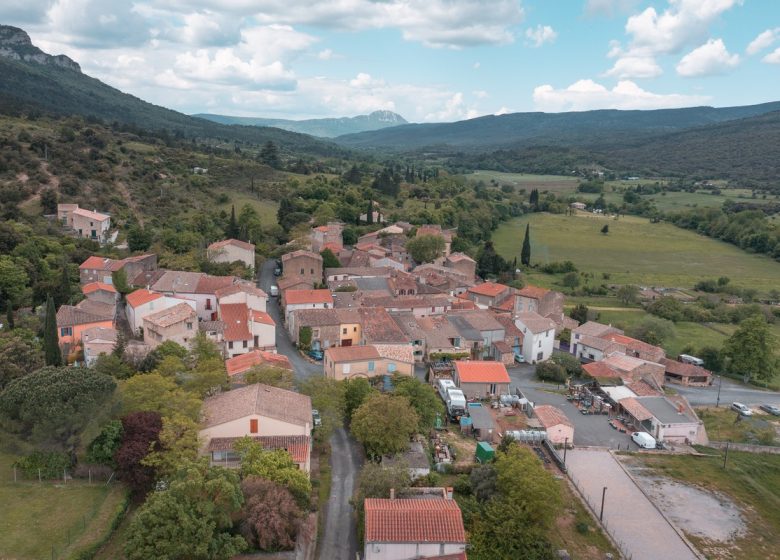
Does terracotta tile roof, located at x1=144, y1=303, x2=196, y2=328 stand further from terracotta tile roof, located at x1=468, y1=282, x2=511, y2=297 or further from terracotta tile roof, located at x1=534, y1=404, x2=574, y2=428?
terracotta tile roof, located at x1=468, y1=282, x2=511, y2=297

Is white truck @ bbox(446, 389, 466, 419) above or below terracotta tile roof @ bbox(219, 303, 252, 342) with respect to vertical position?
below

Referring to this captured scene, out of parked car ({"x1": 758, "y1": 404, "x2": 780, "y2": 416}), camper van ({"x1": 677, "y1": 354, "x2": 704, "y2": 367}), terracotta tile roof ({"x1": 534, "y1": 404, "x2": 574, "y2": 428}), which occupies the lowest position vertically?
parked car ({"x1": 758, "y1": 404, "x2": 780, "y2": 416})

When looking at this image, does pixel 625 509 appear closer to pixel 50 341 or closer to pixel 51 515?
pixel 51 515

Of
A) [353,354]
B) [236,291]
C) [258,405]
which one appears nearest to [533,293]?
[353,354]

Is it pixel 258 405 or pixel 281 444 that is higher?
pixel 258 405

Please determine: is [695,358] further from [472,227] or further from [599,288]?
[472,227]

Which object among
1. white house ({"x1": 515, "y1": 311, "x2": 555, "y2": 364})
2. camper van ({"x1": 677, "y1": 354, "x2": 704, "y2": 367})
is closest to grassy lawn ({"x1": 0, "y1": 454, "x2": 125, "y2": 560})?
white house ({"x1": 515, "y1": 311, "x2": 555, "y2": 364})

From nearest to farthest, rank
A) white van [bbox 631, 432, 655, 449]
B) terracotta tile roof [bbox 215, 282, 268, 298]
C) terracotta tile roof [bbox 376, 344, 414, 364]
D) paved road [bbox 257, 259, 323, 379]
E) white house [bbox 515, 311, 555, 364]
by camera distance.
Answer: white van [bbox 631, 432, 655, 449] < terracotta tile roof [bbox 376, 344, 414, 364] < paved road [bbox 257, 259, 323, 379] < terracotta tile roof [bbox 215, 282, 268, 298] < white house [bbox 515, 311, 555, 364]
